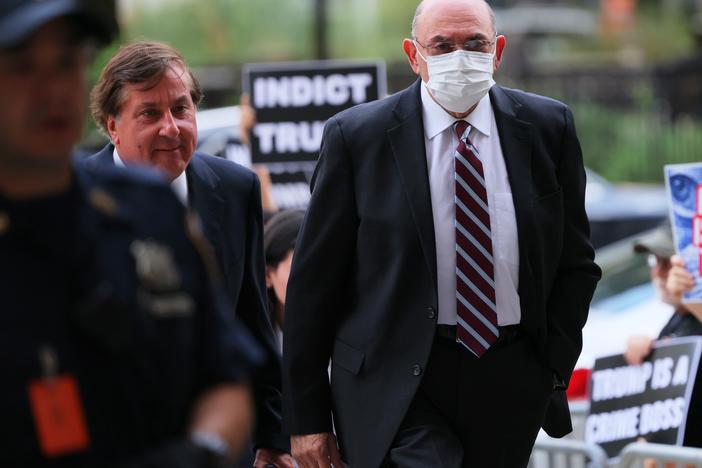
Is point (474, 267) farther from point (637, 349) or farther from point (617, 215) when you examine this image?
point (617, 215)

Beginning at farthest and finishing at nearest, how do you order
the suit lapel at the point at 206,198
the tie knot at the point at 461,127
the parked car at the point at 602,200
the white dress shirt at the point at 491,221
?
1. the parked car at the point at 602,200
2. the tie knot at the point at 461,127
3. the white dress shirt at the point at 491,221
4. the suit lapel at the point at 206,198

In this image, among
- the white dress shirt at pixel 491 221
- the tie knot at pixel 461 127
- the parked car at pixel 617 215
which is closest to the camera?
the white dress shirt at pixel 491 221

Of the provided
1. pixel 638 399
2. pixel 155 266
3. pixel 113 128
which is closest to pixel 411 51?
pixel 113 128

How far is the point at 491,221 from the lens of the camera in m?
4.92

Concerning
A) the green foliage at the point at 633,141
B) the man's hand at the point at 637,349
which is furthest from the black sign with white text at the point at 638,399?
the green foliage at the point at 633,141

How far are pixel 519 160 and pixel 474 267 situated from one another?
415 millimetres

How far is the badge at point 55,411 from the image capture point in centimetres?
256

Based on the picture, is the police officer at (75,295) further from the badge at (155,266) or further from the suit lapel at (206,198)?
the suit lapel at (206,198)

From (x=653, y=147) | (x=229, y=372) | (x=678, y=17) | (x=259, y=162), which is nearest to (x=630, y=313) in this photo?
(x=259, y=162)

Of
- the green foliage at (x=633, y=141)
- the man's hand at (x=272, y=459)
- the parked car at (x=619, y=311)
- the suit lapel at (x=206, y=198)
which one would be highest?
the suit lapel at (x=206, y=198)

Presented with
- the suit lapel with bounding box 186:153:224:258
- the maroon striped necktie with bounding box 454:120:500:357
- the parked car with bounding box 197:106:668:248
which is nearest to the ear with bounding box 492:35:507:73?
the maroon striped necktie with bounding box 454:120:500:357

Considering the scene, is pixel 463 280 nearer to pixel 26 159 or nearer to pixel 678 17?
pixel 26 159

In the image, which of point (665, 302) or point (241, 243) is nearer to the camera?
point (241, 243)

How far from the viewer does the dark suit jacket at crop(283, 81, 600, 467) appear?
493 cm
